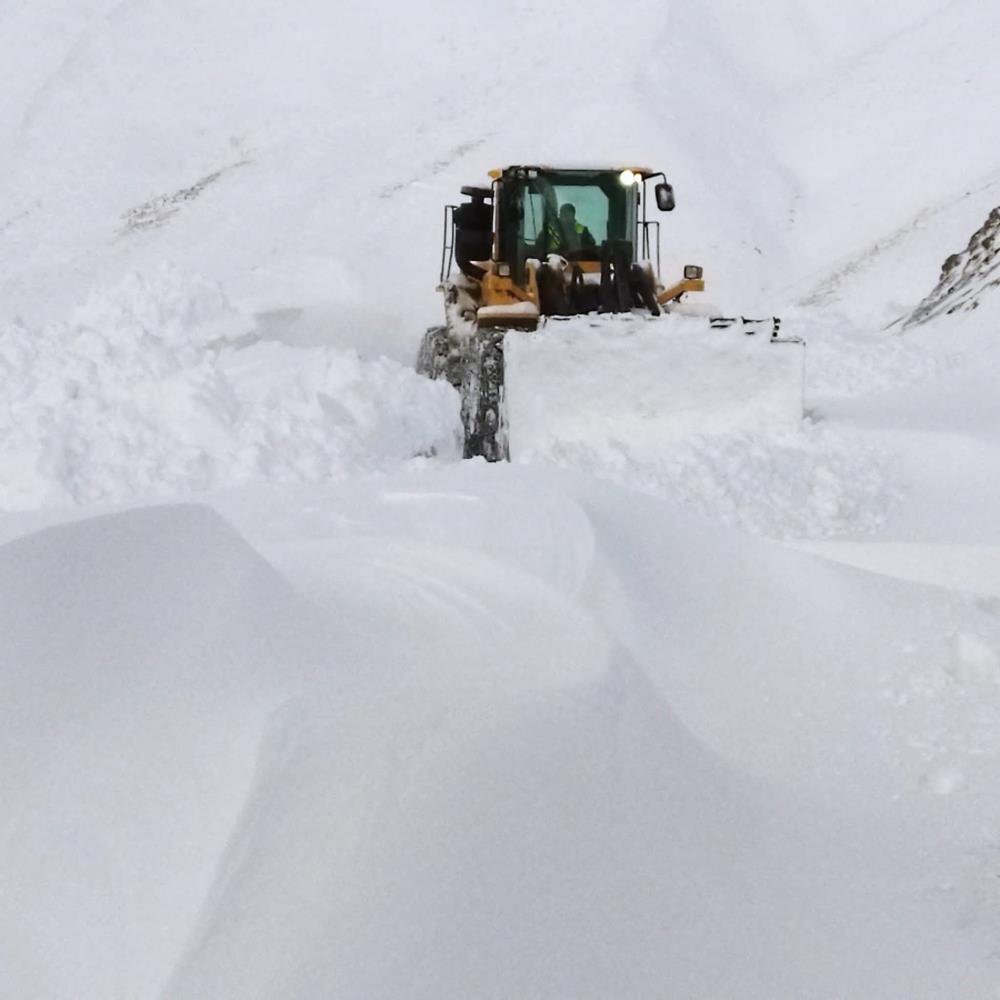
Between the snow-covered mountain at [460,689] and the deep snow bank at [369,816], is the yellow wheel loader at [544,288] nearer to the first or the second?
the snow-covered mountain at [460,689]

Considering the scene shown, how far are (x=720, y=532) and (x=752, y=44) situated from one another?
22829mm

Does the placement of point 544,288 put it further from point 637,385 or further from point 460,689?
point 460,689

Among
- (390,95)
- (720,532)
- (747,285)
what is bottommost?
(720,532)

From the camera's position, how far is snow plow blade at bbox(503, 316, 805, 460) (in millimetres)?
6434

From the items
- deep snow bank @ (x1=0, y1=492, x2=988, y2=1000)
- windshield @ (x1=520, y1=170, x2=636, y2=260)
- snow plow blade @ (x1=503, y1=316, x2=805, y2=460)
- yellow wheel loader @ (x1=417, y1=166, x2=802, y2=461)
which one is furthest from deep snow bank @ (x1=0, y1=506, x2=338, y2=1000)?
windshield @ (x1=520, y1=170, x2=636, y2=260)

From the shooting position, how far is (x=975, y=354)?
9.52 meters

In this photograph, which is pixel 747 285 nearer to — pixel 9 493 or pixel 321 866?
pixel 9 493

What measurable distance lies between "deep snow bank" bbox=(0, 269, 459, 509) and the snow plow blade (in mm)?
468

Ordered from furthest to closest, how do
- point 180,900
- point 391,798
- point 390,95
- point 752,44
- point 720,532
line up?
point 752,44, point 390,95, point 720,532, point 391,798, point 180,900

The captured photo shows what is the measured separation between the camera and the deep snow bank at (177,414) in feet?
17.0

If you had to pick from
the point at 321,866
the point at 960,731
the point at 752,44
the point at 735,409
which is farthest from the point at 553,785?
the point at 752,44

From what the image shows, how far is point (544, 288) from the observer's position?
789 cm

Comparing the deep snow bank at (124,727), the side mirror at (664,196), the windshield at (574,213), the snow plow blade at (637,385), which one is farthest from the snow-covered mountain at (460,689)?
the windshield at (574,213)

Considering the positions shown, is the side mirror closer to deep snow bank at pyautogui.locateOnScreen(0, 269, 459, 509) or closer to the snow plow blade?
the snow plow blade
